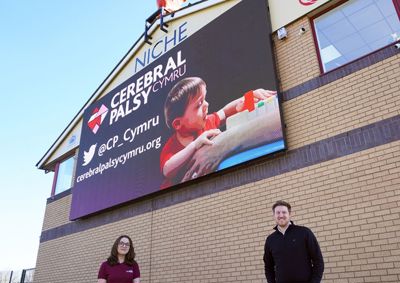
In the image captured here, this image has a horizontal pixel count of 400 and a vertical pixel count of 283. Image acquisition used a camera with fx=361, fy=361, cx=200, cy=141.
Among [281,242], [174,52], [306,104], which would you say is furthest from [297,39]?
[281,242]

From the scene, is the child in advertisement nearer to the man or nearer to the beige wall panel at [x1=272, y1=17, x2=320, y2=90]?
the beige wall panel at [x1=272, y1=17, x2=320, y2=90]

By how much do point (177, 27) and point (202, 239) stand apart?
5.84 meters

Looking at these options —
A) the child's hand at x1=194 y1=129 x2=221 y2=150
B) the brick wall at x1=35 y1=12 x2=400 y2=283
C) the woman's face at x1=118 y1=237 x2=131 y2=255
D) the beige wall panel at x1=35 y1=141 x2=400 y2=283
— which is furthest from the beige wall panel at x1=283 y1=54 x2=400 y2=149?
the woman's face at x1=118 y1=237 x2=131 y2=255

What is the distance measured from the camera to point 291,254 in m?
3.33

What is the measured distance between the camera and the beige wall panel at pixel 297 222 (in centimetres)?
477

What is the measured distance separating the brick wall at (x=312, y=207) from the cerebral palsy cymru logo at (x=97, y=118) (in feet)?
13.2

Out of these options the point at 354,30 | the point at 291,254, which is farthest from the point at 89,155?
the point at 291,254

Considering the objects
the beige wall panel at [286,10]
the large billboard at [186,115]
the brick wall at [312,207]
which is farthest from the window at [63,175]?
the beige wall panel at [286,10]

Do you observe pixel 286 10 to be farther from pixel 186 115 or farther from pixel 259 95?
pixel 186 115

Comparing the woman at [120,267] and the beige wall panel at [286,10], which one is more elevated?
the beige wall panel at [286,10]

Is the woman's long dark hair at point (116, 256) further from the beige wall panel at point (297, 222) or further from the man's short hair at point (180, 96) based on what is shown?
the man's short hair at point (180, 96)

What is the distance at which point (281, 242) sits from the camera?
345 centimetres

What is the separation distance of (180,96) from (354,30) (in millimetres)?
3917

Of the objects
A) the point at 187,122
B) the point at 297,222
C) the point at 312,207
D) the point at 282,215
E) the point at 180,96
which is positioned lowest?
the point at 282,215
